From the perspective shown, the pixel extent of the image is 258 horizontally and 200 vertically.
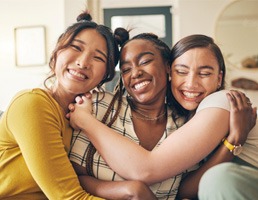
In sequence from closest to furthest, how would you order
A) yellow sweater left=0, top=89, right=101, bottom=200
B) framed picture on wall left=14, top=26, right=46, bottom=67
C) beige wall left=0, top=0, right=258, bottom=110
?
yellow sweater left=0, top=89, right=101, bottom=200 < beige wall left=0, top=0, right=258, bottom=110 < framed picture on wall left=14, top=26, right=46, bottom=67

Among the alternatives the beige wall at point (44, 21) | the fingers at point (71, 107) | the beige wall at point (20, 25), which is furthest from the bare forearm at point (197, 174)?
the beige wall at point (20, 25)

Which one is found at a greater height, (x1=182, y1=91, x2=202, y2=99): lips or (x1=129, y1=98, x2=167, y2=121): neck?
(x1=182, y1=91, x2=202, y2=99): lips

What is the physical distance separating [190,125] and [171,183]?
9.3 inches

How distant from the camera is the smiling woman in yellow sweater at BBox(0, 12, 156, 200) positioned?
0.91 m

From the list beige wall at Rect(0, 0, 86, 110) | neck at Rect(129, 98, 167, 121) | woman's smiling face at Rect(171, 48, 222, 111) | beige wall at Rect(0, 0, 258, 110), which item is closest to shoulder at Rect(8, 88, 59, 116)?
neck at Rect(129, 98, 167, 121)

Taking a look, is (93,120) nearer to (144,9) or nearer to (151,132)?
(151,132)

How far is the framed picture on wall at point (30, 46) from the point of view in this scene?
3.98m

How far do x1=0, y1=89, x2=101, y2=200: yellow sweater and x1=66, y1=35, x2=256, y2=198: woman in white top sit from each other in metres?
0.12

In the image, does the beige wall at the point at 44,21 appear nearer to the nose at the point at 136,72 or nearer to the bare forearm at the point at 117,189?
the nose at the point at 136,72

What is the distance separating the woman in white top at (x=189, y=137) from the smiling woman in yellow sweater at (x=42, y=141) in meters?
0.08

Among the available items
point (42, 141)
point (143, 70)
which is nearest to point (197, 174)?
point (143, 70)

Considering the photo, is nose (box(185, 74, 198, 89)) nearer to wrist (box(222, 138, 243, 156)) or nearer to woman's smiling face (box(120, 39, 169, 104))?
woman's smiling face (box(120, 39, 169, 104))

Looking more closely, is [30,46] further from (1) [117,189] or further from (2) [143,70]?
(1) [117,189]

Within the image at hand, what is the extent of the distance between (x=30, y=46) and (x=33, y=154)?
3.35 metres
